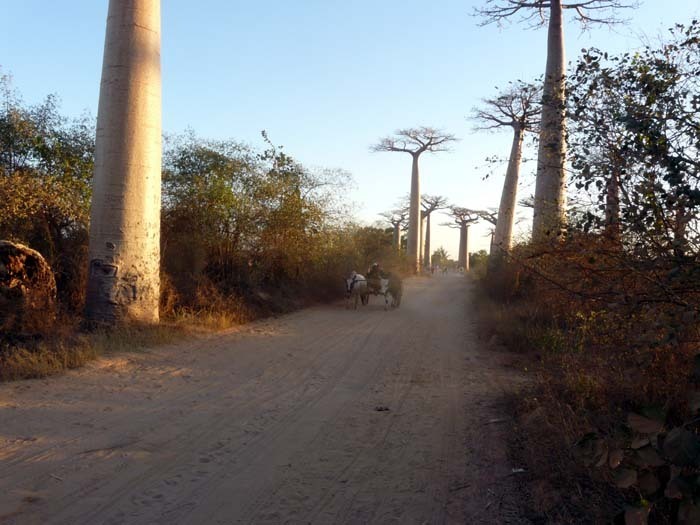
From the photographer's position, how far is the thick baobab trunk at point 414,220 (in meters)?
33.6

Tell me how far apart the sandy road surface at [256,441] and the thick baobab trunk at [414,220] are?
27.0 metres

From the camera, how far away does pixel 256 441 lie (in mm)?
4121

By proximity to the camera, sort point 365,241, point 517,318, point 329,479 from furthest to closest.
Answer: point 365,241
point 517,318
point 329,479

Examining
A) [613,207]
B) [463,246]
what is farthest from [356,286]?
[463,246]

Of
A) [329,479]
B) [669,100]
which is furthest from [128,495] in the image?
[669,100]

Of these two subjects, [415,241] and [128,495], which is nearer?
[128,495]

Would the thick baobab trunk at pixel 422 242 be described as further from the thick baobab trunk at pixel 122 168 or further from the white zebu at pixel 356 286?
the thick baobab trunk at pixel 122 168

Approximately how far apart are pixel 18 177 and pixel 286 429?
6351mm

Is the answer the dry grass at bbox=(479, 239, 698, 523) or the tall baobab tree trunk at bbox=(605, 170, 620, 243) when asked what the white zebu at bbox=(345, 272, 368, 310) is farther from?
the tall baobab tree trunk at bbox=(605, 170, 620, 243)

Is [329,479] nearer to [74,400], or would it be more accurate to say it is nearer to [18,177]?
[74,400]

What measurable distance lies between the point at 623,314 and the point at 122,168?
6778 millimetres

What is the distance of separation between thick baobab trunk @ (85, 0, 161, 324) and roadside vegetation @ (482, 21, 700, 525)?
18.7 feet

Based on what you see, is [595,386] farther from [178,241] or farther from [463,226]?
[463,226]

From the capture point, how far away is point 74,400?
4.96m
